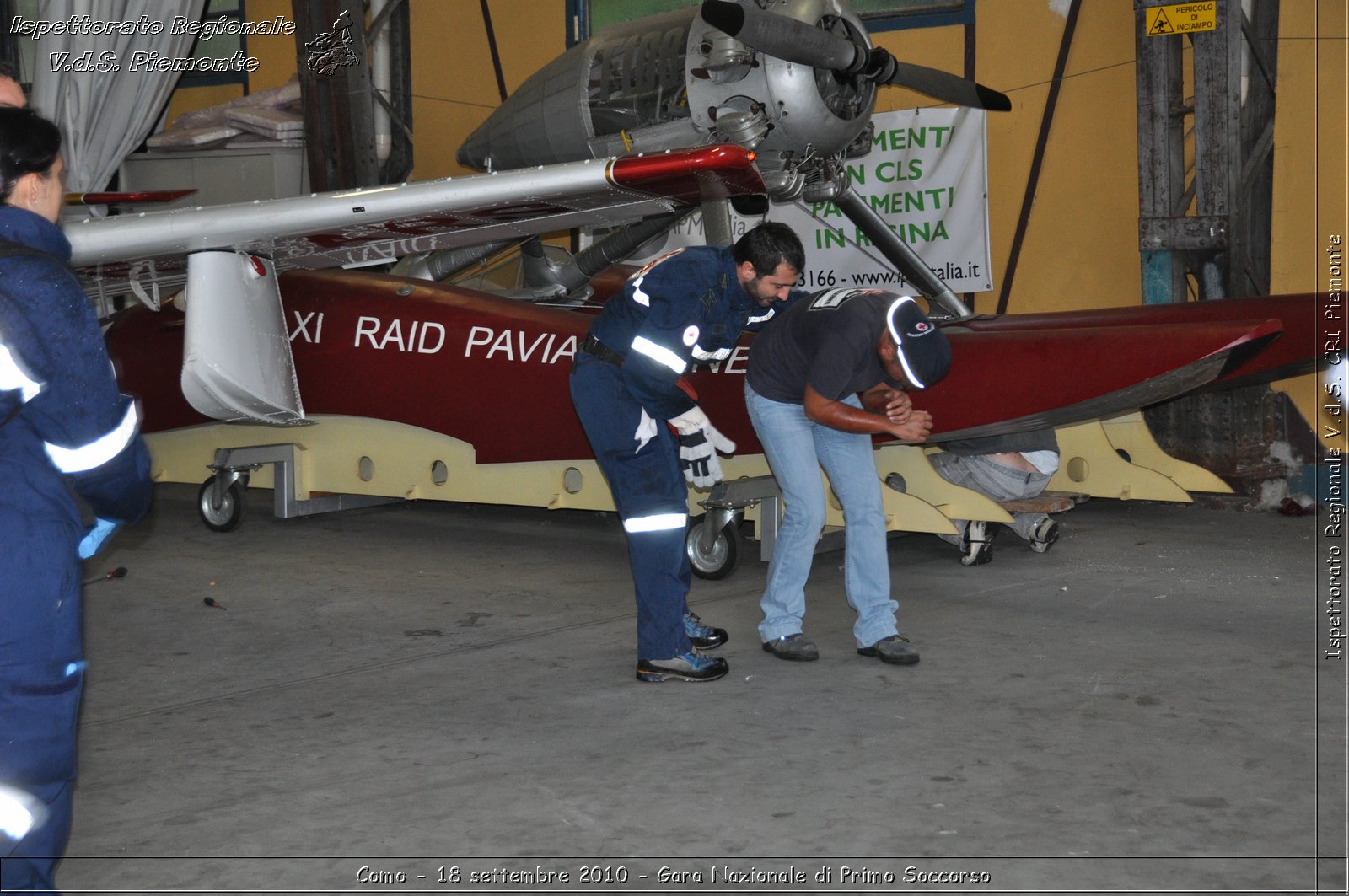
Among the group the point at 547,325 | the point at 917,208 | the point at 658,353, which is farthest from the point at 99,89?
the point at 658,353

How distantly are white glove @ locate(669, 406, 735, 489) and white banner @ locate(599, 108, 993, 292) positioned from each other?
14.5 feet

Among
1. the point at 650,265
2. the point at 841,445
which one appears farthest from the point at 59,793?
the point at 841,445

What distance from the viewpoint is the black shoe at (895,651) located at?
461 centimetres

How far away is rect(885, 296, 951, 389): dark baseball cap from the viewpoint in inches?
177

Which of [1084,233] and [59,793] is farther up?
[1084,233]

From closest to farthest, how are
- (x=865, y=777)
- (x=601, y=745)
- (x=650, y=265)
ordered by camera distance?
(x=865, y=777)
(x=601, y=745)
(x=650, y=265)

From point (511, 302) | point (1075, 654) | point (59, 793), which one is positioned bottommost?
point (1075, 654)

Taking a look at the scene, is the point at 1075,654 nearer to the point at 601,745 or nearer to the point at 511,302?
the point at 601,745

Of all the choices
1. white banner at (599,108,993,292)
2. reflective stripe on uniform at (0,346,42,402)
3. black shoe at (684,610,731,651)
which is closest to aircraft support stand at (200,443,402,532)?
white banner at (599,108,993,292)

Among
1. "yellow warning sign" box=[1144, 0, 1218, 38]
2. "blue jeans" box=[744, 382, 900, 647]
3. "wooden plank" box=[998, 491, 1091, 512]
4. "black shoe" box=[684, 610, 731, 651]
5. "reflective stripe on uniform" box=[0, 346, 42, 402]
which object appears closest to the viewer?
"reflective stripe on uniform" box=[0, 346, 42, 402]

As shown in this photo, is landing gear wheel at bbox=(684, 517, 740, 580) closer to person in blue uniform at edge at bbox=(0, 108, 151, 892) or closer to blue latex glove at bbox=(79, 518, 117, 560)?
blue latex glove at bbox=(79, 518, 117, 560)

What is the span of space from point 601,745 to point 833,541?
8.65ft

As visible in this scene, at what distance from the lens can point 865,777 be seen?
352 cm

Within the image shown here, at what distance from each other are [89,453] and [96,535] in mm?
259
